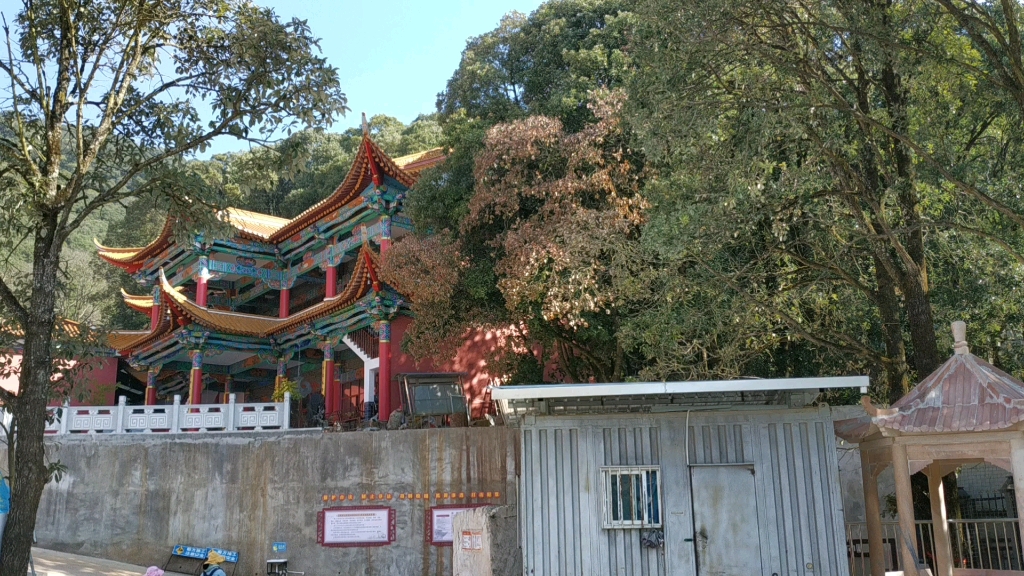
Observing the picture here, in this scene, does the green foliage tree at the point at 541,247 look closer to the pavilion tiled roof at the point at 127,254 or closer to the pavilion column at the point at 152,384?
the pavilion column at the point at 152,384

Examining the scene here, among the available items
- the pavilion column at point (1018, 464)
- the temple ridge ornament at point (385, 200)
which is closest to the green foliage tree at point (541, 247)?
the temple ridge ornament at point (385, 200)

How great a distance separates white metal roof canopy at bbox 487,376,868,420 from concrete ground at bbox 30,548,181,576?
7.74 meters

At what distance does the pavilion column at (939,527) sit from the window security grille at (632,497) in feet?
9.74

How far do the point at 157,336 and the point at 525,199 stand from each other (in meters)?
13.9

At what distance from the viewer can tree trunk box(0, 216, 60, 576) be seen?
309 inches

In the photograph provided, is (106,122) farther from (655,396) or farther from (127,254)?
(127,254)

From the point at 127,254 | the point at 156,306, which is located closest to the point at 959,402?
the point at 156,306

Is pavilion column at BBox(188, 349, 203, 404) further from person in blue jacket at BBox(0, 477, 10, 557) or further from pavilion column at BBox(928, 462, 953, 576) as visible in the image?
Answer: pavilion column at BBox(928, 462, 953, 576)

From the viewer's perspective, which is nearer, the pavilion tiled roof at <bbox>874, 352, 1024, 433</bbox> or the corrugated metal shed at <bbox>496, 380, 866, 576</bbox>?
the pavilion tiled roof at <bbox>874, 352, 1024, 433</bbox>

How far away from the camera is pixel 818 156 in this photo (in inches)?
423

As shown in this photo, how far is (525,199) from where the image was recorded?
1579 centimetres

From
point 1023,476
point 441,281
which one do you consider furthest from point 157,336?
point 1023,476

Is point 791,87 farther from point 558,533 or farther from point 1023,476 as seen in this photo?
point 558,533

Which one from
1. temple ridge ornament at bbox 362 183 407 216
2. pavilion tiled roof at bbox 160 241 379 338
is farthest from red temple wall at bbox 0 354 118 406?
temple ridge ornament at bbox 362 183 407 216
